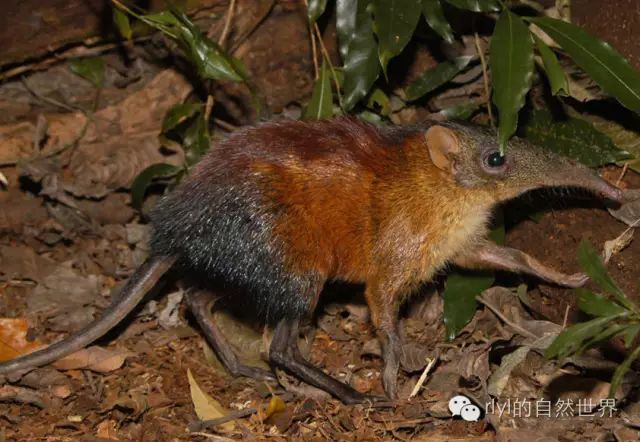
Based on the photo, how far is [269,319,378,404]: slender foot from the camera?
543 cm

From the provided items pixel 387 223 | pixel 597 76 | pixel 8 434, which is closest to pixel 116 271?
pixel 8 434

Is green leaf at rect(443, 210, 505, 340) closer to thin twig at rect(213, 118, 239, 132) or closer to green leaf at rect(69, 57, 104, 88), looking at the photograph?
thin twig at rect(213, 118, 239, 132)

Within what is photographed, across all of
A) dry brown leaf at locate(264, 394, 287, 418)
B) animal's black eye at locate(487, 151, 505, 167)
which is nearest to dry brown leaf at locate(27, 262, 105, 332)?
dry brown leaf at locate(264, 394, 287, 418)

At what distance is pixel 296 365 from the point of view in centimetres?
555

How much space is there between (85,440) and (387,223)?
2.09 m

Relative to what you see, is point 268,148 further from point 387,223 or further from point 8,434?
point 8,434

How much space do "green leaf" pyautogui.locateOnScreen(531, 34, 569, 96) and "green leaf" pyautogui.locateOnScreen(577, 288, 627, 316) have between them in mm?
1355

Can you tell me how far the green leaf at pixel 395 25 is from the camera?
5406 millimetres

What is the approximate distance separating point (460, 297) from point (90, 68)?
3.12 metres

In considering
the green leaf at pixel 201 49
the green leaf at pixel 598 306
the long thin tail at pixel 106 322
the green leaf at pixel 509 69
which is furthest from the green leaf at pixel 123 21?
the green leaf at pixel 598 306

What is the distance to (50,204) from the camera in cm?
686

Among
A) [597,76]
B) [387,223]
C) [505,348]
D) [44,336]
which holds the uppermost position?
Result: [597,76]

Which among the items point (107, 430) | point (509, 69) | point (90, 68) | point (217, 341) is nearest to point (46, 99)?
point (90, 68)

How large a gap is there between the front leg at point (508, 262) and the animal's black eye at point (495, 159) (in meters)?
0.60
